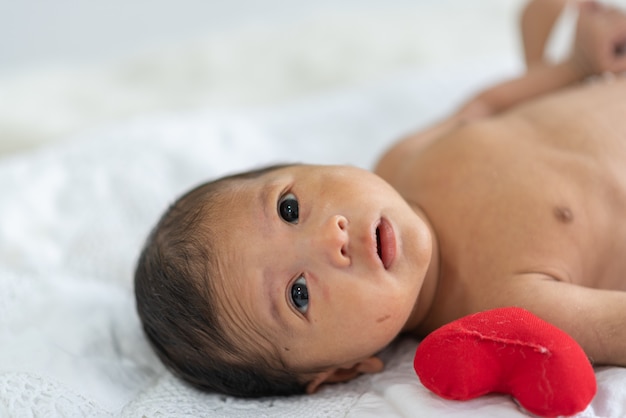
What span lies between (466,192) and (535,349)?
0.39m

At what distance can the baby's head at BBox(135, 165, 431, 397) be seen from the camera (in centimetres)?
102

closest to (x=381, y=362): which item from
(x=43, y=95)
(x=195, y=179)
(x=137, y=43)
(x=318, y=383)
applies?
(x=318, y=383)

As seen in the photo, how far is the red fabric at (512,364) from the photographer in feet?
A: 2.81

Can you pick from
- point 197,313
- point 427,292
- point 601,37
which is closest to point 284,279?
point 197,313

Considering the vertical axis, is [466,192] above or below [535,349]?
above

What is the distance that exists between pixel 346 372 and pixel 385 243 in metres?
0.23

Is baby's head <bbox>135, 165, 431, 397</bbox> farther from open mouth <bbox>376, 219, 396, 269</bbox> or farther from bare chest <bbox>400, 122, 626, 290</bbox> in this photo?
bare chest <bbox>400, 122, 626, 290</bbox>

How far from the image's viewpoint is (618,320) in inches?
38.7

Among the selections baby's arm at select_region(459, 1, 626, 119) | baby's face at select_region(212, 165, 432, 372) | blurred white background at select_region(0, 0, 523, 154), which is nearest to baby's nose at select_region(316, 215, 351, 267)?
baby's face at select_region(212, 165, 432, 372)

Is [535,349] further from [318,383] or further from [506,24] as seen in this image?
[506,24]

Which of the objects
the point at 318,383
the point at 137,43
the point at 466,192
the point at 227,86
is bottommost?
the point at 318,383

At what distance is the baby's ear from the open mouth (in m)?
0.18

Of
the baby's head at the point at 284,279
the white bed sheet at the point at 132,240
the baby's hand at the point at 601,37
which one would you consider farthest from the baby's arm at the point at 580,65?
the baby's head at the point at 284,279

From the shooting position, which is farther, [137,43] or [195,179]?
[137,43]
